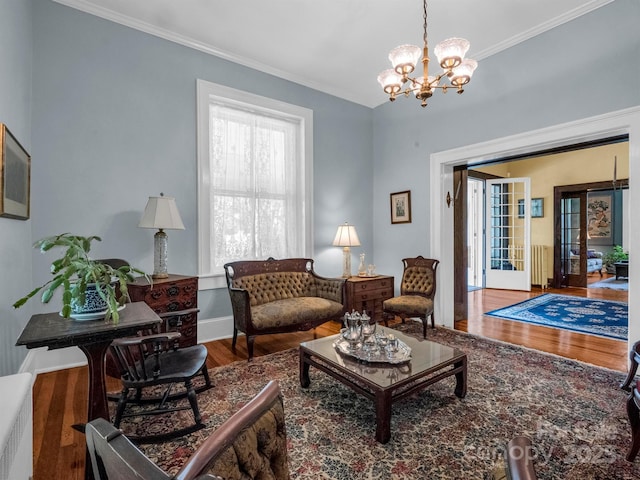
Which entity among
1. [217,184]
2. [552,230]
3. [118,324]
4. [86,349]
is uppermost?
[217,184]

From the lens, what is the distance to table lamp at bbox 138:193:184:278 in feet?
9.80

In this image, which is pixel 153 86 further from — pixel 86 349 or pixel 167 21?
pixel 86 349

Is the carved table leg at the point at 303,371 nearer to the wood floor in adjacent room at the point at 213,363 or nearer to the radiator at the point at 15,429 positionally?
the wood floor in adjacent room at the point at 213,363

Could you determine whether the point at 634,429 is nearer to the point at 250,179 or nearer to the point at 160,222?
the point at 160,222

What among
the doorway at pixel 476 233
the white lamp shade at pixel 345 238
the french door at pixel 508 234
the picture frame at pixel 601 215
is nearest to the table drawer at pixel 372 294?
the white lamp shade at pixel 345 238

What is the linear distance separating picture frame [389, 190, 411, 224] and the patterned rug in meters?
5.53

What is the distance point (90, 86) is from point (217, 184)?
1481 millimetres

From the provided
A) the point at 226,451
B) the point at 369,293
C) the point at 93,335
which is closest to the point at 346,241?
the point at 369,293

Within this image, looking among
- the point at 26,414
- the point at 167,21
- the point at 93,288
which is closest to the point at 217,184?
the point at 167,21

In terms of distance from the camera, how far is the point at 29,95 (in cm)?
276

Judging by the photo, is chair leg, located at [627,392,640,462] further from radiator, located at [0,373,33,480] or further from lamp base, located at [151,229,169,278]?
lamp base, located at [151,229,169,278]

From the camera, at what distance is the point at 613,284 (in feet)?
24.1

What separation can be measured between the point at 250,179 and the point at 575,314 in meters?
5.06

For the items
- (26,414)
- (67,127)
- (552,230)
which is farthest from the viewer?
(552,230)
